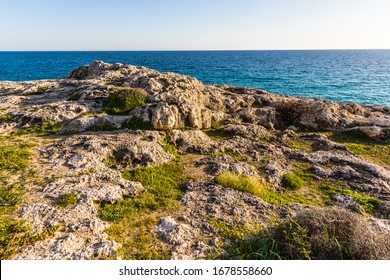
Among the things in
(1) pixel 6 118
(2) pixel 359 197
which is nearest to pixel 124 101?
(1) pixel 6 118

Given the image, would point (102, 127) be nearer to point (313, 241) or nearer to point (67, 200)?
point (67, 200)

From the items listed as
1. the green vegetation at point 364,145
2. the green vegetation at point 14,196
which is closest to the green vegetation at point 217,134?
the green vegetation at point 364,145

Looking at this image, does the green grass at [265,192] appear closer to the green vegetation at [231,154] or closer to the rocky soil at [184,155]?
the rocky soil at [184,155]

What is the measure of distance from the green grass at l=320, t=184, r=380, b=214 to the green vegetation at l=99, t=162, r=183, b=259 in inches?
288

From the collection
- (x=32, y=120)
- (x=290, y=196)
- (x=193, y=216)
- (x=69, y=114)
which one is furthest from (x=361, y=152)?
(x=32, y=120)

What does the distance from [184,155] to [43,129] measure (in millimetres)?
9482

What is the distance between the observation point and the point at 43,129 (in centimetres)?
1452

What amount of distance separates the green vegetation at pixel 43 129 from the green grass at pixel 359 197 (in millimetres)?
16355

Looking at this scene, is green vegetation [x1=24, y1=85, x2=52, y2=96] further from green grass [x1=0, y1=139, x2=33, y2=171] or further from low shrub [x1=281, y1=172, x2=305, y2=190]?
low shrub [x1=281, y1=172, x2=305, y2=190]

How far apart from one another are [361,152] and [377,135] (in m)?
3.82

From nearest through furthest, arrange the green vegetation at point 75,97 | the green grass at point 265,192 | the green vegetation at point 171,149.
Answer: the green grass at point 265,192, the green vegetation at point 171,149, the green vegetation at point 75,97

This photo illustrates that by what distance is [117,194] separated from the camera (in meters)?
9.05

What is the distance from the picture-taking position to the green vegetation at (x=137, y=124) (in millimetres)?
15180
